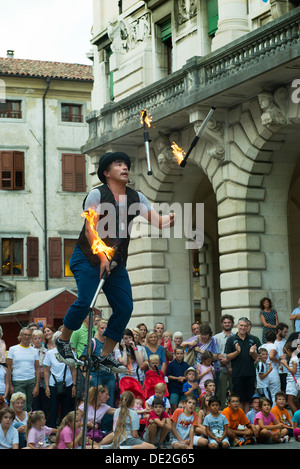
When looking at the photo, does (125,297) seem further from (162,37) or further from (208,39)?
(162,37)

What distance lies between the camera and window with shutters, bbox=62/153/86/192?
38656 mm

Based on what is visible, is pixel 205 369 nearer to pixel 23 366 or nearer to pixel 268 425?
pixel 268 425

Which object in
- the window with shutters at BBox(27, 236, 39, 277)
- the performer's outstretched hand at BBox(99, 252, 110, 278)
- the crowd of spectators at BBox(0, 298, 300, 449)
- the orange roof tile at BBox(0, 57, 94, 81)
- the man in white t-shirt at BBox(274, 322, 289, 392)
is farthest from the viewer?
the orange roof tile at BBox(0, 57, 94, 81)

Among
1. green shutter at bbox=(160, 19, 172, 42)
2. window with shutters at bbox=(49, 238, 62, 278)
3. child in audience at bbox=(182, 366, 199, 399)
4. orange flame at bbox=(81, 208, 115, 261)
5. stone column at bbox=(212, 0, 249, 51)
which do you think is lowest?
child in audience at bbox=(182, 366, 199, 399)

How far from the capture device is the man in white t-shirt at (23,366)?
14273mm

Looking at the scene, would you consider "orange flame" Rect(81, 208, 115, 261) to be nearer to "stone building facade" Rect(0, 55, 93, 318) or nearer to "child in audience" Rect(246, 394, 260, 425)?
"child in audience" Rect(246, 394, 260, 425)

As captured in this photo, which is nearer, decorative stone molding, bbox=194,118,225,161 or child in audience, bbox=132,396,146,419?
child in audience, bbox=132,396,146,419

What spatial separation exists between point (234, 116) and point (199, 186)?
211 inches

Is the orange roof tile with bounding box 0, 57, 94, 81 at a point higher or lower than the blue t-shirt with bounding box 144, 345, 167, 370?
higher

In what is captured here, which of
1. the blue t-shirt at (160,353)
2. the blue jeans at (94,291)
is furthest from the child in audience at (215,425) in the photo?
the blue jeans at (94,291)

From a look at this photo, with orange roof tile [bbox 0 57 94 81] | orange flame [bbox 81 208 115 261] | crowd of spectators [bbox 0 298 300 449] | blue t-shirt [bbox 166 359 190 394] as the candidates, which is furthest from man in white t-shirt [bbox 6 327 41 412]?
orange roof tile [bbox 0 57 94 81]

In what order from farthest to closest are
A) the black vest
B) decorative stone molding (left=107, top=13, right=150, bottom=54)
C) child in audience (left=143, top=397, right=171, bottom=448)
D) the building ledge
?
1. decorative stone molding (left=107, top=13, right=150, bottom=54)
2. the building ledge
3. child in audience (left=143, top=397, right=171, bottom=448)
4. the black vest

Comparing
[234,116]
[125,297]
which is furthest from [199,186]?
[125,297]

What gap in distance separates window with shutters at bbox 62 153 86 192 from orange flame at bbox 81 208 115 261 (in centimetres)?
3054
